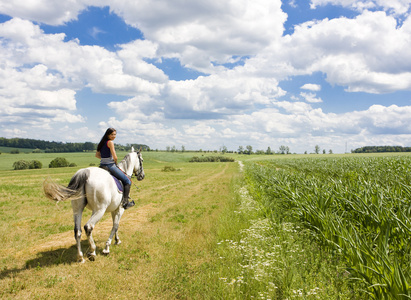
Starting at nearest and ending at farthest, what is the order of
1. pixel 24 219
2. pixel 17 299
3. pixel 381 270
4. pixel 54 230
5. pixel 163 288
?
1. pixel 381 270
2. pixel 17 299
3. pixel 163 288
4. pixel 54 230
5. pixel 24 219

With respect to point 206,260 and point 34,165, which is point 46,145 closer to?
point 34,165

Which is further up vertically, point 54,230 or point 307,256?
point 307,256

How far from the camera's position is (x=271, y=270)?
187 inches

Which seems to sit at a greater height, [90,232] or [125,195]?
[125,195]

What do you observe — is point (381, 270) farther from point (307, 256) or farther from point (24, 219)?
point (24, 219)

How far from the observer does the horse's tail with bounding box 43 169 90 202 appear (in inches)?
249

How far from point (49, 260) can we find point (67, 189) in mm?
1987

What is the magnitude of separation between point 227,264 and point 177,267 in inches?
52.0

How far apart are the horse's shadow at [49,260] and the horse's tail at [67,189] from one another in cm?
164

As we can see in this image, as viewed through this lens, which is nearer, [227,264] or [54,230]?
[227,264]

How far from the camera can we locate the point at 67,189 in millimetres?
6398

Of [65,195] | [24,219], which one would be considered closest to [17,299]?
[65,195]

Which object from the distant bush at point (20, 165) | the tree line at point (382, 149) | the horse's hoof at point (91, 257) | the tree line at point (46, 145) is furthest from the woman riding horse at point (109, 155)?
the tree line at point (382, 149)

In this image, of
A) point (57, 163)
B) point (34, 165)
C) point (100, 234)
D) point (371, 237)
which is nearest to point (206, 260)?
point (371, 237)
